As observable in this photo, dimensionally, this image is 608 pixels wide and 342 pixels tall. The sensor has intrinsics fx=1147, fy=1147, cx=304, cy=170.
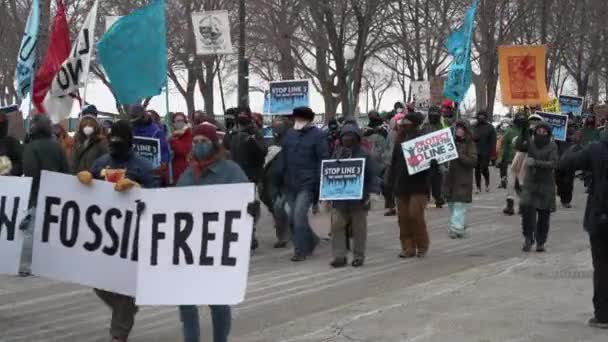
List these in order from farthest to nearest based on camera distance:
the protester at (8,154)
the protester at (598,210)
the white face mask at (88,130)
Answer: the protester at (8,154)
the white face mask at (88,130)
the protester at (598,210)

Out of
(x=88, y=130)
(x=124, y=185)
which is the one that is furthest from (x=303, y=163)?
(x=124, y=185)

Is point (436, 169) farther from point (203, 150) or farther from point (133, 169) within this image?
point (203, 150)

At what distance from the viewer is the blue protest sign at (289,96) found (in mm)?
20703

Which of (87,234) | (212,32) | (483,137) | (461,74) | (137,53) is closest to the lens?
(87,234)

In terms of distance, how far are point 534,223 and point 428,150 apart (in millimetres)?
1581

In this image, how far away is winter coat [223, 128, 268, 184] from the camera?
47.2 ft

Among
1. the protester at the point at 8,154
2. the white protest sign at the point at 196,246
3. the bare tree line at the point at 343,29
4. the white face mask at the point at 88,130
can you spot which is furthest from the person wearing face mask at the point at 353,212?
the bare tree line at the point at 343,29

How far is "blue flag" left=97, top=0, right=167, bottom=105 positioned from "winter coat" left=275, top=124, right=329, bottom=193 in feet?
7.69

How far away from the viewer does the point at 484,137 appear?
21.3 meters

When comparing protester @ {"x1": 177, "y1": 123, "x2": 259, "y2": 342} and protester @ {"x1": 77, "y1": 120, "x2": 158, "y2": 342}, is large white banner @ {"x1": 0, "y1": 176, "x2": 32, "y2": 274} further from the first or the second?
protester @ {"x1": 177, "y1": 123, "x2": 259, "y2": 342}

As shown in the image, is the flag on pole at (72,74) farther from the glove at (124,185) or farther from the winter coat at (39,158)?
the glove at (124,185)

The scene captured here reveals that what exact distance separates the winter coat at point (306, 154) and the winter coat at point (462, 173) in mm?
2641

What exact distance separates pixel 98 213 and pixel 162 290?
94 cm

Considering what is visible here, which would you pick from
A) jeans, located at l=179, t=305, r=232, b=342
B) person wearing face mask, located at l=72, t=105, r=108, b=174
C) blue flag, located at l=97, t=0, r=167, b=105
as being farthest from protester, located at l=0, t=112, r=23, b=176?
jeans, located at l=179, t=305, r=232, b=342
